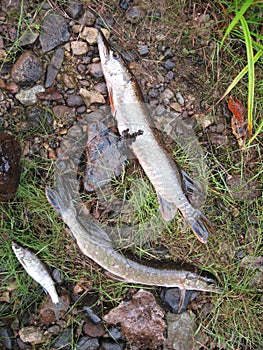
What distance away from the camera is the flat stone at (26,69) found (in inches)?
105

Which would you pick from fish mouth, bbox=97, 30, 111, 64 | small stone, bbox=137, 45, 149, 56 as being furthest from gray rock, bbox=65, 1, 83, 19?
small stone, bbox=137, 45, 149, 56

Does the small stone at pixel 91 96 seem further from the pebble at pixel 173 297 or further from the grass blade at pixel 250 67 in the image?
the pebble at pixel 173 297

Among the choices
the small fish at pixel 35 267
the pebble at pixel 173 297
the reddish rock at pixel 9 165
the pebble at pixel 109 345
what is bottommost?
the pebble at pixel 109 345

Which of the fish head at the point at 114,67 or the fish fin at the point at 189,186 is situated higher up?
the fish head at the point at 114,67

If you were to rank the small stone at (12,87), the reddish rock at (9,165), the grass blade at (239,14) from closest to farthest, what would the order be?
the reddish rock at (9,165), the grass blade at (239,14), the small stone at (12,87)

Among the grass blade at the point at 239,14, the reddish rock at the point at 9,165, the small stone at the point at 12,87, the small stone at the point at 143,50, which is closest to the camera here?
the reddish rock at the point at 9,165

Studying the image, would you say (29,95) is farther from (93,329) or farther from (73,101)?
(93,329)

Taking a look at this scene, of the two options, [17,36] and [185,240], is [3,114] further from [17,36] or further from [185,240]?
[185,240]

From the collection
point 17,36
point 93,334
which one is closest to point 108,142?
point 17,36

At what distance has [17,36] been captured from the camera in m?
2.67

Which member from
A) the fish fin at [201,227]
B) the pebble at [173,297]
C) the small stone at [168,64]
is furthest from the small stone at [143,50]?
the pebble at [173,297]

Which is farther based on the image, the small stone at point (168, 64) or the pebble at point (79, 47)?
the small stone at point (168, 64)

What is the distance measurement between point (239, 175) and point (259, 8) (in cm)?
116

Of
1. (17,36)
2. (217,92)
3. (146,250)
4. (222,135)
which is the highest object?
(17,36)
